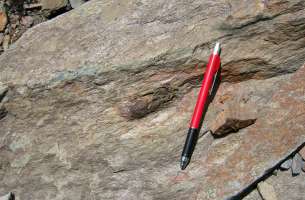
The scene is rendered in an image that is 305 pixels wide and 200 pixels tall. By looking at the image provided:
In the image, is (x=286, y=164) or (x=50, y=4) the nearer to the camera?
(x=286, y=164)

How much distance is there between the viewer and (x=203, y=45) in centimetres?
360

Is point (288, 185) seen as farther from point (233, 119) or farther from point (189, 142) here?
point (189, 142)

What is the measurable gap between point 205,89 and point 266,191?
0.76m

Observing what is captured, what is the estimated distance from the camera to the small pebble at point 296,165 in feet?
10.7

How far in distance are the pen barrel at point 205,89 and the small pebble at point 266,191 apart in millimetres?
554

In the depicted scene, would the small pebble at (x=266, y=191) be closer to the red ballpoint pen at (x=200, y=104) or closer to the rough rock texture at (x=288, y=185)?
the rough rock texture at (x=288, y=185)

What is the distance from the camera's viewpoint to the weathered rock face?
3467 mm

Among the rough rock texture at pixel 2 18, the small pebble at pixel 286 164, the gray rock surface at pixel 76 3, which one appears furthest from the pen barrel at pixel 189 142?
the rough rock texture at pixel 2 18

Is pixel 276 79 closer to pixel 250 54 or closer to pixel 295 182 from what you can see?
pixel 250 54

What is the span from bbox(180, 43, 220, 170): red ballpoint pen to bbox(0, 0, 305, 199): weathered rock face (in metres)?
0.09

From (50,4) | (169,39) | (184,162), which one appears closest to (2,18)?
(50,4)

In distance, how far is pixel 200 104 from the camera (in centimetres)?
352

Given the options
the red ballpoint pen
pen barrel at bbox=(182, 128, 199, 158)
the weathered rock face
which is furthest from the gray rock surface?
Result: pen barrel at bbox=(182, 128, 199, 158)

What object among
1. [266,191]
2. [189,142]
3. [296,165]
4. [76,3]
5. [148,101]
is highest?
[76,3]
